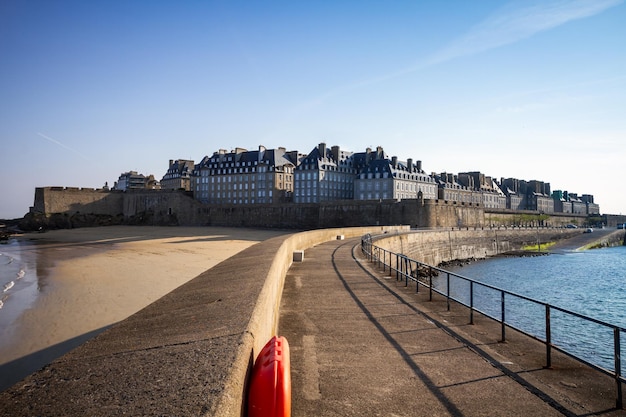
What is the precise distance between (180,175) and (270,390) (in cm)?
11658

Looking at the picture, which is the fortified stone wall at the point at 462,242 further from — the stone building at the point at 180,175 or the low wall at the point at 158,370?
the stone building at the point at 180,175

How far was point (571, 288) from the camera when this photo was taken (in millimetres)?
28844

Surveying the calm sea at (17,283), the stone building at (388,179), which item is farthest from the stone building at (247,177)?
the calm sea at (17,283)

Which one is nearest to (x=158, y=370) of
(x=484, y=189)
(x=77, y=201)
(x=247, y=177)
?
(x=247, y=177)

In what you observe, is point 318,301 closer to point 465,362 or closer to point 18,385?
point 465,362

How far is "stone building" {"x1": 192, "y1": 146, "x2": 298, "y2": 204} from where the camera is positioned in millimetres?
85375

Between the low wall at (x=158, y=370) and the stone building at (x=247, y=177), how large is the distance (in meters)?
80.1

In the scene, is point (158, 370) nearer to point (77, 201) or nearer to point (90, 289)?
point (90, 289)

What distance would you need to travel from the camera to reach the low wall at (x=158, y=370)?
8.37ft

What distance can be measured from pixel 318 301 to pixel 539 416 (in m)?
5.76

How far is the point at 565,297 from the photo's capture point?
25.3 metres

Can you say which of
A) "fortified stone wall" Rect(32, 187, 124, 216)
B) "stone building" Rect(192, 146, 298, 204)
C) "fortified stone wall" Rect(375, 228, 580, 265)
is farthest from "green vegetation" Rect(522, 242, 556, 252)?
"fortified stone wall" Rect(32, 187, 124, 216)

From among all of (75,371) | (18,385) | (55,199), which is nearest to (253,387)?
(75,371)

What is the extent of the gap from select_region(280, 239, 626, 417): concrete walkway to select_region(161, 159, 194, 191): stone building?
10903 centimetres
